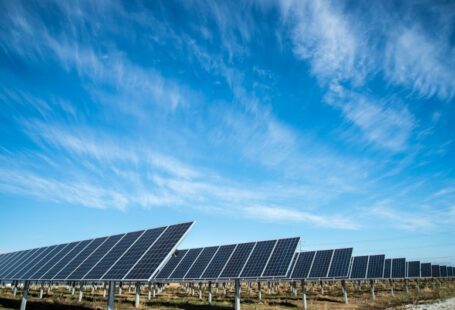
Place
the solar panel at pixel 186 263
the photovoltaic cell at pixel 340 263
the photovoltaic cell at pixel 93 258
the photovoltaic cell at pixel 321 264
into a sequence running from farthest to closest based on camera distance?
the photovoltaic cell at pixel 321 264
the photovoltaic cell at pixel 340 263
the solar panel at pixel 186 263
the photovoltaic cell at pixel 93 258

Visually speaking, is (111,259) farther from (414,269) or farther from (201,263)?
(414,269)

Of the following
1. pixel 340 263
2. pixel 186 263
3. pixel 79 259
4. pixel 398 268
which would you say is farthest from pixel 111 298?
pixel 398 268

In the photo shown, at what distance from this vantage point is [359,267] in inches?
1757

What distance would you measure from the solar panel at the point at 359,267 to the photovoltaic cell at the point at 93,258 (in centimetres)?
3120

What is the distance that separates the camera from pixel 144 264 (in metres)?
Answer: 17.4

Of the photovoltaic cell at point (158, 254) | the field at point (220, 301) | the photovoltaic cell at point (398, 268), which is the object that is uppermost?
the photovoltaic cell at point (158, 254)

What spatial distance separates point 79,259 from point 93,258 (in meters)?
2.28

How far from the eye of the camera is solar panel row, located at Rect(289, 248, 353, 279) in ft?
106

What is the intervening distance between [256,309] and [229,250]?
5.82 m

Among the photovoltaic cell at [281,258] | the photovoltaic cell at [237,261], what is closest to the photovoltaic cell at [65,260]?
the photovoltaic cell at [237,261]

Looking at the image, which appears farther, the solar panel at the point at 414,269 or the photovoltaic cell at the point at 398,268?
the solar panel at the point at 414,269

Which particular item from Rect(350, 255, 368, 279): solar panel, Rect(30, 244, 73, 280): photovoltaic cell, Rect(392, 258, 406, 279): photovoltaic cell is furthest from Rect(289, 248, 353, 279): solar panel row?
Rect(30, 244, 73, 280): photovoltaic cell

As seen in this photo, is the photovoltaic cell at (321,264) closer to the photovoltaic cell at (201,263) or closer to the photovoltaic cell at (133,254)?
the photovoltaic cell at (201,263)

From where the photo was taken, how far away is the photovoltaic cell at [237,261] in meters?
23.9
